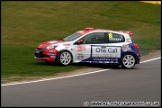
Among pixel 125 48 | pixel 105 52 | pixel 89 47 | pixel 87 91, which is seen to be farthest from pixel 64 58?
pixel 87 91

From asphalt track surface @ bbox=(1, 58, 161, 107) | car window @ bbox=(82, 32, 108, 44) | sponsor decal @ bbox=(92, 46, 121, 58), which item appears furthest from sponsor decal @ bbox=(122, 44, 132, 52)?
asphalt track surface @ bbox=(1, 58, 161, 107)

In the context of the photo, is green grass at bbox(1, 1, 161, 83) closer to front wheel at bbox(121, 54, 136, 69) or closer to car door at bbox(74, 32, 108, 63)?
car door at bbox(74, 32, 108, 63)

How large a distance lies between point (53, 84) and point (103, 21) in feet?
70.5

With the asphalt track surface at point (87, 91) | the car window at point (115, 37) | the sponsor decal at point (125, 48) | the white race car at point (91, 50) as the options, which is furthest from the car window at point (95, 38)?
the asphalt track surface at point (87, 91)

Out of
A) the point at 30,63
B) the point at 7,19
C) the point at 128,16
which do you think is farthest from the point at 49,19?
→ the point at 30,63

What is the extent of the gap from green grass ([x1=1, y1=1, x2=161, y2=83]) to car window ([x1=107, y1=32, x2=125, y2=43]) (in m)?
1.71

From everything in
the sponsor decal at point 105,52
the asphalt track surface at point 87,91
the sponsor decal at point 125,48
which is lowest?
the asphalt track surface at point 87,91

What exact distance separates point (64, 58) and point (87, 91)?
18.4 ft

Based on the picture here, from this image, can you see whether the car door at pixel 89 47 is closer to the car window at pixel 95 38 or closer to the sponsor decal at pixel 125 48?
the car window at pixel 95 38

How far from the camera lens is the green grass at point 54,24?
17.7 metres

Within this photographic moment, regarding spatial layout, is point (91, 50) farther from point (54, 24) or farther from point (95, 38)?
point (54, 24)

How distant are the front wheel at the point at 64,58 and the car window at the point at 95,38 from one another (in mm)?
815

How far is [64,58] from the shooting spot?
58.0 ft

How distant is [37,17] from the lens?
3450 cm
